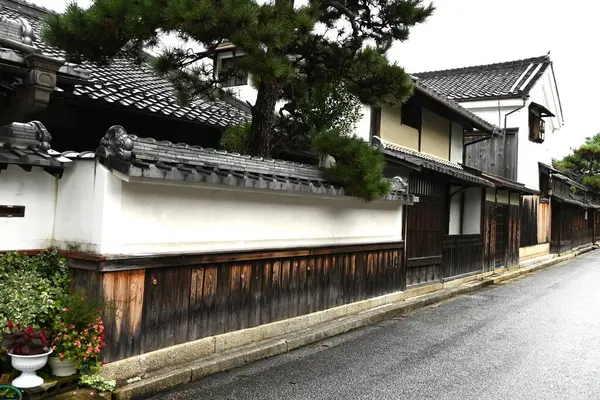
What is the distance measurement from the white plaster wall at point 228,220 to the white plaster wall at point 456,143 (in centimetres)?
1062

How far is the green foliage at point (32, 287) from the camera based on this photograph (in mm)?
5086

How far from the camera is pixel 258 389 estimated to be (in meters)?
6.01

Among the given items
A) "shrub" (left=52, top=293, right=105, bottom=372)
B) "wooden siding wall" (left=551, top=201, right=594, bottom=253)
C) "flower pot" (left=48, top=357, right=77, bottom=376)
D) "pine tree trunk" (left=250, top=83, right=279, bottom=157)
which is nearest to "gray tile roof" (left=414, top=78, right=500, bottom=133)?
"pine tree trunk" (left=250, top=83, right=279, bottom=157)

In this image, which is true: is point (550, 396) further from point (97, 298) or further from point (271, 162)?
point (97, 298)

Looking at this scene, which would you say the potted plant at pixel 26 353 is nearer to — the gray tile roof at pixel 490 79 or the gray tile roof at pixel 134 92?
the gray tile roof at pixel 134 92

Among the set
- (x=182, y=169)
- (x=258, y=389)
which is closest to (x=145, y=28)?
(x=182, y=169)

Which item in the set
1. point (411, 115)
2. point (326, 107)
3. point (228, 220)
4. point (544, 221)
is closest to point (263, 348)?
point (228, 220)

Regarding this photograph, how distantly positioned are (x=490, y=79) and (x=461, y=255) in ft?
53.5

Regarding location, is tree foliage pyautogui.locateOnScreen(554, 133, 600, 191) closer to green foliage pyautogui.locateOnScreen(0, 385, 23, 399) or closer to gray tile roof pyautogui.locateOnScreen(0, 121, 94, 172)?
gray tile roof pyautogui.locateOnScreen(0, 121, 94, 172)

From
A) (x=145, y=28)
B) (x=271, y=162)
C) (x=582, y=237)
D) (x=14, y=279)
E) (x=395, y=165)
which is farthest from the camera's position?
(x=582, y=237)

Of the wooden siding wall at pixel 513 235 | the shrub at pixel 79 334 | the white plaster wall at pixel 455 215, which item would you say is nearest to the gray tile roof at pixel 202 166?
the shrub at pixel 79 334

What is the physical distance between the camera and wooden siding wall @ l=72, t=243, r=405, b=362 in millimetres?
5727

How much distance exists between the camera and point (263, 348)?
734cm

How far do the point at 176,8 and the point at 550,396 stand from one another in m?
6.68
